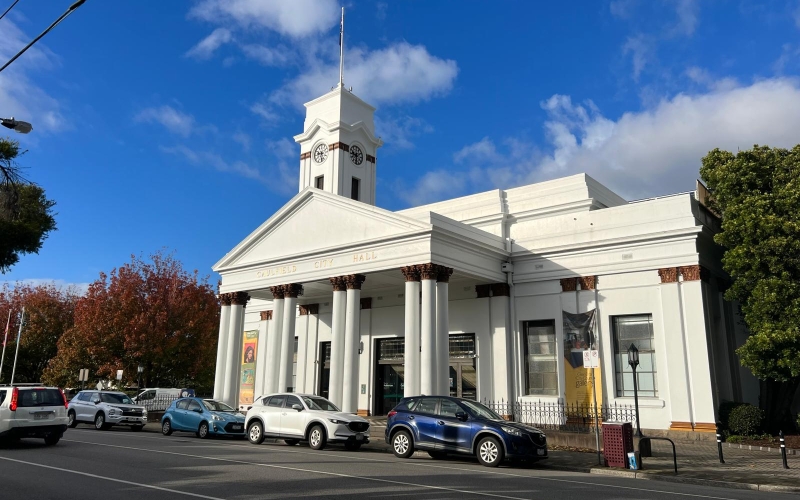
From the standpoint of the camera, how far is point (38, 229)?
25.0 meters

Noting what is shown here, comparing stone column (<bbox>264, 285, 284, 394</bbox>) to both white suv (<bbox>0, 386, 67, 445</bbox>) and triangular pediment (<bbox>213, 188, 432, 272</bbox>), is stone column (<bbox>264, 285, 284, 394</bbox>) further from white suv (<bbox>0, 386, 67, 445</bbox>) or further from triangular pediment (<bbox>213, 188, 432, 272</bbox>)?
white suv (<bbox>0, 386, 67, 445</bbox>)

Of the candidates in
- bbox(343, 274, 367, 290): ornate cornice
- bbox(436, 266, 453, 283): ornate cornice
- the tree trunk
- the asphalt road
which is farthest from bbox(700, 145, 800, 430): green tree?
bbox(343, 274, 367, 290): ornate cornice

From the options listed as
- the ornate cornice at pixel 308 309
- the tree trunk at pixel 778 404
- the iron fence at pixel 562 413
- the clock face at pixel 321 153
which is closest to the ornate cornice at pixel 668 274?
the tree trunk at pixel 778 404

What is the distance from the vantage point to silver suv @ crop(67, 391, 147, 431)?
24.0 meters

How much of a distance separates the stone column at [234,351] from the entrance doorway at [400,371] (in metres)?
6.55

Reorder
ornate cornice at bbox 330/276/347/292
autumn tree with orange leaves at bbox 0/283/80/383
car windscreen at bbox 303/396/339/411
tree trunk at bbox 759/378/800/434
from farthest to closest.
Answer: autumn tree with orange leaves at bbox 0/283/80/383
ornate cornice at bbox 330/276/347/292
tree trunk at bbox 759/378/800/434
car windscreen at bbox 303/396/339/411

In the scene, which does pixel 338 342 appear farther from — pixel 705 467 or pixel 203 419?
pixel 705 467

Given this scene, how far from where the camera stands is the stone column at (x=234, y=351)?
1094 inches

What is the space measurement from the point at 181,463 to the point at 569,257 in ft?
55.8

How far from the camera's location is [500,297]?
25453 mm

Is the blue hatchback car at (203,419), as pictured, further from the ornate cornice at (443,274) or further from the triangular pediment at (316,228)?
the ornate cornice at (443,274)

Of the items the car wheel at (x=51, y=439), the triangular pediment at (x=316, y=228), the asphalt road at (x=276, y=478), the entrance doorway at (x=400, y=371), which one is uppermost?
the triangular pediment at (x=316, y=228)

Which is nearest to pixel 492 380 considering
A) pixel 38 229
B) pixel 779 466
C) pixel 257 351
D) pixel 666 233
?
pixel 666 233

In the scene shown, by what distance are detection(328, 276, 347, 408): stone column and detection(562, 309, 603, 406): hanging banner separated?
8.76 m
